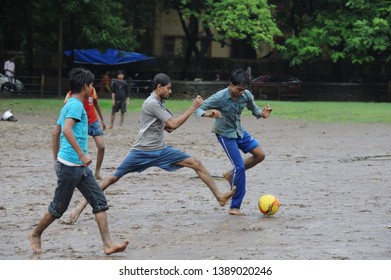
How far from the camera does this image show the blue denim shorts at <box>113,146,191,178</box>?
10148 millimetres

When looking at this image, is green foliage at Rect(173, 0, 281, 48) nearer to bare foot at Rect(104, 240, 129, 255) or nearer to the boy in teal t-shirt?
the boy in teal t-shirt

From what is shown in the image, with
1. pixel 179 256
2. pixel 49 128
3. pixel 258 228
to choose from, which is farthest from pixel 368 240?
pixel 49 128

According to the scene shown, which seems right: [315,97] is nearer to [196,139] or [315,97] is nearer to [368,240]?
[196,139]

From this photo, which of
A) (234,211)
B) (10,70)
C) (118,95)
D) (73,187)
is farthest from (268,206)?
(10,70)

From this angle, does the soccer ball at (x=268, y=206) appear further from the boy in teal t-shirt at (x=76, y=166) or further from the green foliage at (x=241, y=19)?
the green foliage at (x=241, y=19)

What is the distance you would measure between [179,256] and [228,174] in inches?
127

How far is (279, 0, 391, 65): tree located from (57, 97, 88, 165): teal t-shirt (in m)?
36.7

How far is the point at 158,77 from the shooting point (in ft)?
32.5

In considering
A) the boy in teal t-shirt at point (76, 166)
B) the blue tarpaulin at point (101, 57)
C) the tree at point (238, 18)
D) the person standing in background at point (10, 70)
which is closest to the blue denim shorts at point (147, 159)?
the boy in teal t-shirt at point (76, 166)

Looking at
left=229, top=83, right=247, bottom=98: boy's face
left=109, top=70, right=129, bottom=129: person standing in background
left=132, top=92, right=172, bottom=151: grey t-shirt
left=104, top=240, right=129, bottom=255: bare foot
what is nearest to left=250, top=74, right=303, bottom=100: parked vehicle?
left=109, top=70, right=129, bottom=129: person standing in background

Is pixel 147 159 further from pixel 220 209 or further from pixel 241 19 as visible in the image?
pixel 241 19

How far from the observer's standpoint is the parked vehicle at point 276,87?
4634 cm

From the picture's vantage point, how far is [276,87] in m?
46.5

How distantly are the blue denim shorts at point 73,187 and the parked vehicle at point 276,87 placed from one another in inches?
1464
